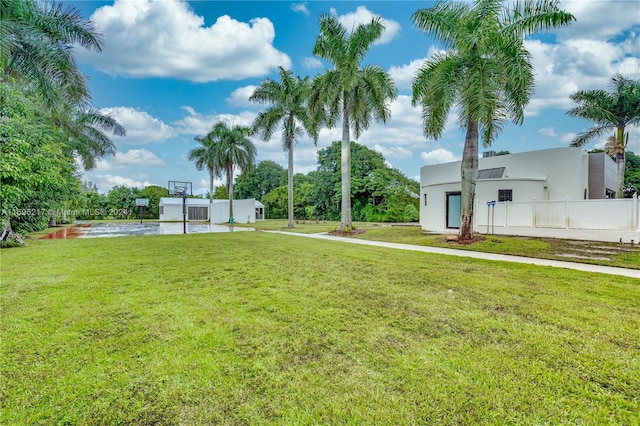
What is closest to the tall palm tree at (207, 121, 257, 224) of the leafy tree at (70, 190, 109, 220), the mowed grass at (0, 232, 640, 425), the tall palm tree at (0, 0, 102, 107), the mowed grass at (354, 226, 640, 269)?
the tall palm tree at (0, 0, 102, 107)

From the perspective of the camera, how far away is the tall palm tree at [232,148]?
28297mm

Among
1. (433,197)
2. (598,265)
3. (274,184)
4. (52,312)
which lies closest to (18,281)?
(52,312)

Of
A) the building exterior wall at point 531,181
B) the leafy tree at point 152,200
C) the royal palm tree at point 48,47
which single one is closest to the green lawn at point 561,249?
the building exterior wall at point 531,181

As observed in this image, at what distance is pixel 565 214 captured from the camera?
10.9 m

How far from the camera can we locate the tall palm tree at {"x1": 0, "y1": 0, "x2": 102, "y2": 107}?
10234mm

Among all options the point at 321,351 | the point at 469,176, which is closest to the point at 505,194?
the point at 469,176

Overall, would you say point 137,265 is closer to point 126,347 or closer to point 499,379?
point 126,347

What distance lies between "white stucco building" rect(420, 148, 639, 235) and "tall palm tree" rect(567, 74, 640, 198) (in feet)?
4.11

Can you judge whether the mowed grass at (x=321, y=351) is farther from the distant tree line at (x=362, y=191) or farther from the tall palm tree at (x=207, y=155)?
the distant tree line at (x=362, y=191)

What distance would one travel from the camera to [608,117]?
17484 millimetres

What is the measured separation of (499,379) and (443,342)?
710mm

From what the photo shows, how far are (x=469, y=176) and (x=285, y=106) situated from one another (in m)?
14.6

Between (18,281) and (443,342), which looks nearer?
(443,342)

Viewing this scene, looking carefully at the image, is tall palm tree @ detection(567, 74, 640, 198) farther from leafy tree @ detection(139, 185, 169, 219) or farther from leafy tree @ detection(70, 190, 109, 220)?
leafy tree @ detection(70, 190, 109, 220)
